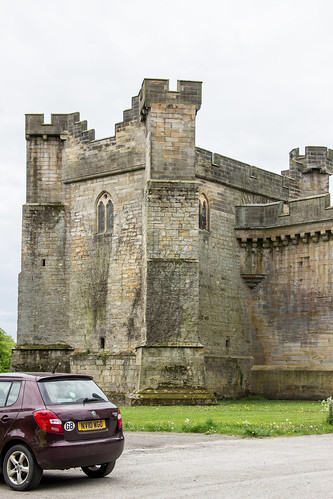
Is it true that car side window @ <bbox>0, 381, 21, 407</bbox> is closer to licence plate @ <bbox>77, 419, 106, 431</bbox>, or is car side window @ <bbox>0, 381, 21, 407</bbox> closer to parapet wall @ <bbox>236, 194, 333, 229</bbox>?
licence plate @ <bbox>77, 419, 106, 431</bbox>

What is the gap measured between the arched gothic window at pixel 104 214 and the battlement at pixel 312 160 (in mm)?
10267

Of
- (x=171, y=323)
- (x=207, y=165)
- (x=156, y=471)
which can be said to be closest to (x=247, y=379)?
(x=171, y=323)

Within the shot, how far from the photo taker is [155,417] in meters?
18.0

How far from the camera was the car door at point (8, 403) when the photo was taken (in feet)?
30.7

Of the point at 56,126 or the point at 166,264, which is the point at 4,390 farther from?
the point at 56,126

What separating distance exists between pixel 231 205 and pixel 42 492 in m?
21.7

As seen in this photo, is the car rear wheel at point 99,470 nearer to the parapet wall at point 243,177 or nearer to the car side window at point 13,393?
the car side window at point 13,393

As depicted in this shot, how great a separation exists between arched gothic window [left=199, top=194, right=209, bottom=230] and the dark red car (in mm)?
18295

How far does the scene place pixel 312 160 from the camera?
34.6 meters

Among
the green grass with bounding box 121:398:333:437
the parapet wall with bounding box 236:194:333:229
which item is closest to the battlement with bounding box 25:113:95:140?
the parapet wall with bounding box 236:194:333:229

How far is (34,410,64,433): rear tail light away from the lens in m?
9.05

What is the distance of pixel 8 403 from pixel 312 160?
27198 millimetres

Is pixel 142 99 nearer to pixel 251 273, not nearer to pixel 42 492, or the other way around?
pixel 251 273

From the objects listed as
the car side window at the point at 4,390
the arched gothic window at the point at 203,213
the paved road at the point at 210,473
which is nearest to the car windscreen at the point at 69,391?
the car side window at the point at 4,390
